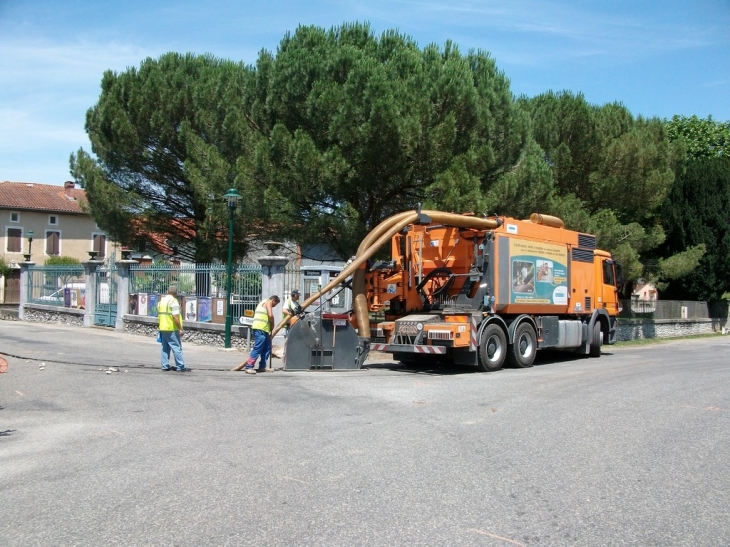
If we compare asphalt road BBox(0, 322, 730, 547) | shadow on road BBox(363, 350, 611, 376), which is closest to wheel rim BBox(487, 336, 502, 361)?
shadow on road BBox(363, 350, 611, 376)

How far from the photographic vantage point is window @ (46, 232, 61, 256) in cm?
5009

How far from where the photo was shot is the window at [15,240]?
159 ft

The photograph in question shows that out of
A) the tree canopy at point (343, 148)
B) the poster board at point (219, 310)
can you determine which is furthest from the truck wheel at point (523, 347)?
the poster board at point (219, 310)

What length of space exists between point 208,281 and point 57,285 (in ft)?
40.8

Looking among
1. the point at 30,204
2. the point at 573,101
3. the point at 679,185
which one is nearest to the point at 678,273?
the point at 679,185

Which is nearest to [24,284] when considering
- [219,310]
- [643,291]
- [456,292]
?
[219,310]

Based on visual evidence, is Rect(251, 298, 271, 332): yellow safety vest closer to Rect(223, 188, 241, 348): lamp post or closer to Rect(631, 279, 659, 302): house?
Rect(223, 188, 241, 348): lamp post

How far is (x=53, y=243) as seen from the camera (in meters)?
50.3

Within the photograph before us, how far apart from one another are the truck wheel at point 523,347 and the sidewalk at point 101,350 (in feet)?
16.6

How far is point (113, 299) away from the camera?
993 inches

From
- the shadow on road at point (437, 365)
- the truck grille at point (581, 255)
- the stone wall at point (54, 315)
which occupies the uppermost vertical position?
the truck grille at point (581, 255)

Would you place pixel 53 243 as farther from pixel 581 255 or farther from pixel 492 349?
pixel 492 349

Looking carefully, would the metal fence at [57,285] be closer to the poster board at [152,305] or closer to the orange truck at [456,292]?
the poster board at [152,305]

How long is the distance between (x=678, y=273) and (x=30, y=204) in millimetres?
41601
